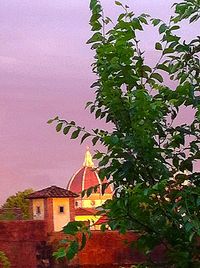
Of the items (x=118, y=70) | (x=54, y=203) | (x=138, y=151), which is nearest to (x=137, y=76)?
(x=118, y=70)

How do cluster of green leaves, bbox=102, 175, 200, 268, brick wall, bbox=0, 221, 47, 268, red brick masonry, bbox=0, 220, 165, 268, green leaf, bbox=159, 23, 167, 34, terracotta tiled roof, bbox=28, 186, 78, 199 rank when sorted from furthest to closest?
terracotta tiled roof, bbox=28, 186, 78, 199, brick wall, bbox=0, 221, 47, 268, red brick masonry, bbox=0, 220, 165, 268, green leaf, bbox=159, 23, 167, 34, cluster of green leaves, bbox=102, 175, 200, 268

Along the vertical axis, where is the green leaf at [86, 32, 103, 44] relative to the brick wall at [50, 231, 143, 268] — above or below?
above

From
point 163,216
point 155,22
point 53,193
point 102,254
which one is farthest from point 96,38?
point 53,193

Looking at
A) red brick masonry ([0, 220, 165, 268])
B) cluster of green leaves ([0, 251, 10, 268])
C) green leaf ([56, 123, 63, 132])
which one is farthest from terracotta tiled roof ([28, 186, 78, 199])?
green leaf ([56, 123, 63, 132])

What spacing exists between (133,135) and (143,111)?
5cm

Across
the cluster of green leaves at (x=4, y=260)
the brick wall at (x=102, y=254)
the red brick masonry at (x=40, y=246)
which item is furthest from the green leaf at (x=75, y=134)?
the cluster of green leaves at (x=4, y=260)

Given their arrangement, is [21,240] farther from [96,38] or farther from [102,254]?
[96,38]

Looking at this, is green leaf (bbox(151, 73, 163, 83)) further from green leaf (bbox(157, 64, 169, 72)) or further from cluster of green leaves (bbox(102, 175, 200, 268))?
cluster of green leaves (bbox(102, 175, 200, 268))

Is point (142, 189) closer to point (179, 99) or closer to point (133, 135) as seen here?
point (133, 135)

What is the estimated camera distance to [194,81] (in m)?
1.40

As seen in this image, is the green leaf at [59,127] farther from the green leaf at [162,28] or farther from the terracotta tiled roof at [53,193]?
the terracotta tiled roof at [53,193]

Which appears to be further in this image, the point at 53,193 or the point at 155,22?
the point at 53,193

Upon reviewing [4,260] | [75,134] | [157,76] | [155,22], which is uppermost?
[155,22]

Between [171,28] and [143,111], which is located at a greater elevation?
[171,28]
